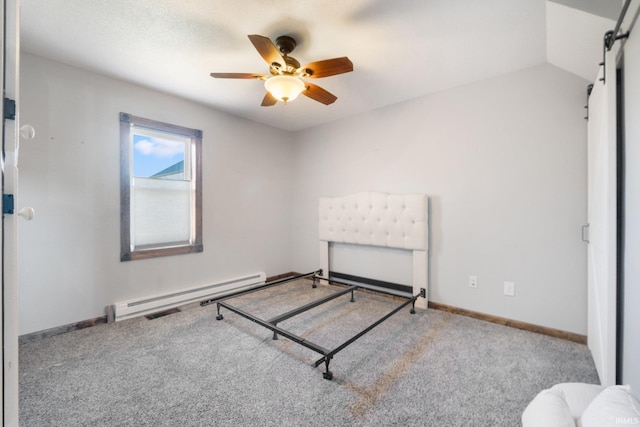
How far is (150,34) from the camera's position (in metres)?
1.97

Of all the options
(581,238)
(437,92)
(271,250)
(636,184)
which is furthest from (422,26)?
(271,250)

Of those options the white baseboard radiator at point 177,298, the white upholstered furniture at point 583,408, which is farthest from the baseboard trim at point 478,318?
the white upholstered furniture at point 583,408

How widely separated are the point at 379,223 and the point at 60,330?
328 cm

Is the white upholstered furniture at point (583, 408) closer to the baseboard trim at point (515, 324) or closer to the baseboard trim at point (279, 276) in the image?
the baseboard trim at point (515, 324)

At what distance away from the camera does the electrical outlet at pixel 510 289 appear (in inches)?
98.7

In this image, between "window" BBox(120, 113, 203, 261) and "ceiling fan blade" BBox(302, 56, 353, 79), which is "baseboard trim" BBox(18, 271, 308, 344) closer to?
"window" BBox(120, 113, 203, 261)

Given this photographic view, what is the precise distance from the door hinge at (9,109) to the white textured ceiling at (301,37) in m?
1.23

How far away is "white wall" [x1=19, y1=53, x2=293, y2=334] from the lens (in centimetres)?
224

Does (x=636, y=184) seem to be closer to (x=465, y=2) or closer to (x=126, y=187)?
(x=465, y=2)

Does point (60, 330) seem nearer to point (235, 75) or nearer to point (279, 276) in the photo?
point (279, 276)

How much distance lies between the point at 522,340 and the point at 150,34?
380 cm

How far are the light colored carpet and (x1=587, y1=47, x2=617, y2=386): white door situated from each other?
360mm

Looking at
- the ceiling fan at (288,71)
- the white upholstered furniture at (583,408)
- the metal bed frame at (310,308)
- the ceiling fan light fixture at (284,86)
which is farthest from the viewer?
the ceiling fan light fixture at (284,86)

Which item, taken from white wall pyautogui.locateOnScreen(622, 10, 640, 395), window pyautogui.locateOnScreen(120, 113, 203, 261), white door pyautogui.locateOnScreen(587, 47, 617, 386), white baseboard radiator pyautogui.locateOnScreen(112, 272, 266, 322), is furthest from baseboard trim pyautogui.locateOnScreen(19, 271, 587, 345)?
white wall pyautogui.locateOnScreen(622, 10, 640, 395)
